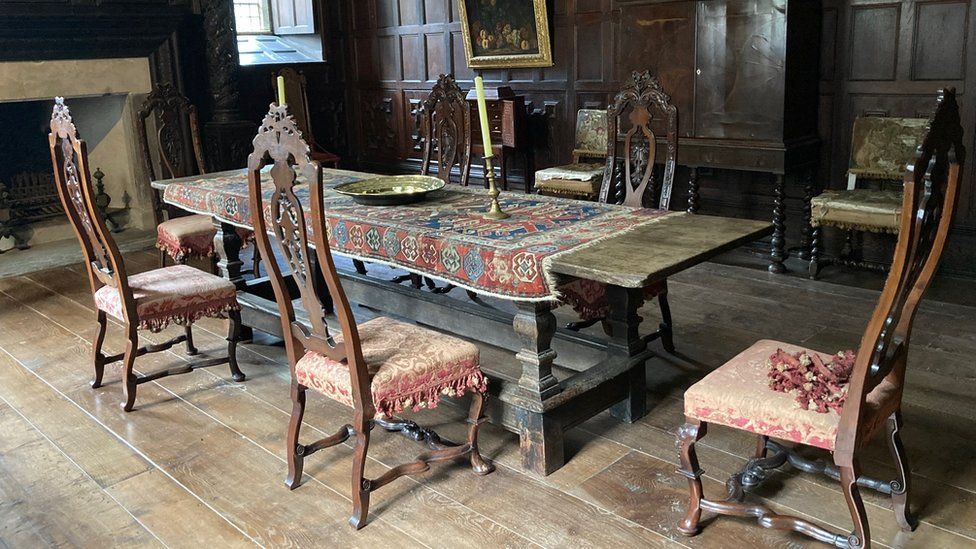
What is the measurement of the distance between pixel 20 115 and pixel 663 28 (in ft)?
16.3

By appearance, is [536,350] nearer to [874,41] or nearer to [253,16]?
[874,41]

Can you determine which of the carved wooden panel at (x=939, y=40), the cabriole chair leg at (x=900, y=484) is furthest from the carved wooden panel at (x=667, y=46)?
the cabriole chair leg at (x=900, y=484)

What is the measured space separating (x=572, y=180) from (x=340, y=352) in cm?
350

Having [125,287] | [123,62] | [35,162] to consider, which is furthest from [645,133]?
Answer: [35,162]

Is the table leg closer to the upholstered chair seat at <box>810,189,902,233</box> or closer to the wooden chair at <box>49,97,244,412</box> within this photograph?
the wooden chair at <box>49,97,244,412</box>

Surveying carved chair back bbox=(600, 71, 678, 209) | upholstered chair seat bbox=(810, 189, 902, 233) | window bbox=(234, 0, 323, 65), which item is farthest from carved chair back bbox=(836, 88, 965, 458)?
window bbox=(234, 0, 323, 65)

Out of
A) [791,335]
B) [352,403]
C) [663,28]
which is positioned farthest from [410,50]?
[352,403]

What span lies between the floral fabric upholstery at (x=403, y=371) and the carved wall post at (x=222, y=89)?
4.63 metres

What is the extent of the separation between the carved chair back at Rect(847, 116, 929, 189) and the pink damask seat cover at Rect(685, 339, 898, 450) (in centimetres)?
287

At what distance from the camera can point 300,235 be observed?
7.89 feet

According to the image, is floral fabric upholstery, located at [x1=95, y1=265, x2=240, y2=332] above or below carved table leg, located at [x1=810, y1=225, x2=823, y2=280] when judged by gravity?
above

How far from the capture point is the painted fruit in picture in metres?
6.48

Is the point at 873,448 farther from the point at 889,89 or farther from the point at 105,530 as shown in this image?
the point at 889,89

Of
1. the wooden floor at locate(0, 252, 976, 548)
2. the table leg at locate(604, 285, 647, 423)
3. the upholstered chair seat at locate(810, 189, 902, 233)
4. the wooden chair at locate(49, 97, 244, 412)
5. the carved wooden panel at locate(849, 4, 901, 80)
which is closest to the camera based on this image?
the wooden floor at locate(0, 252, 976, 548)
